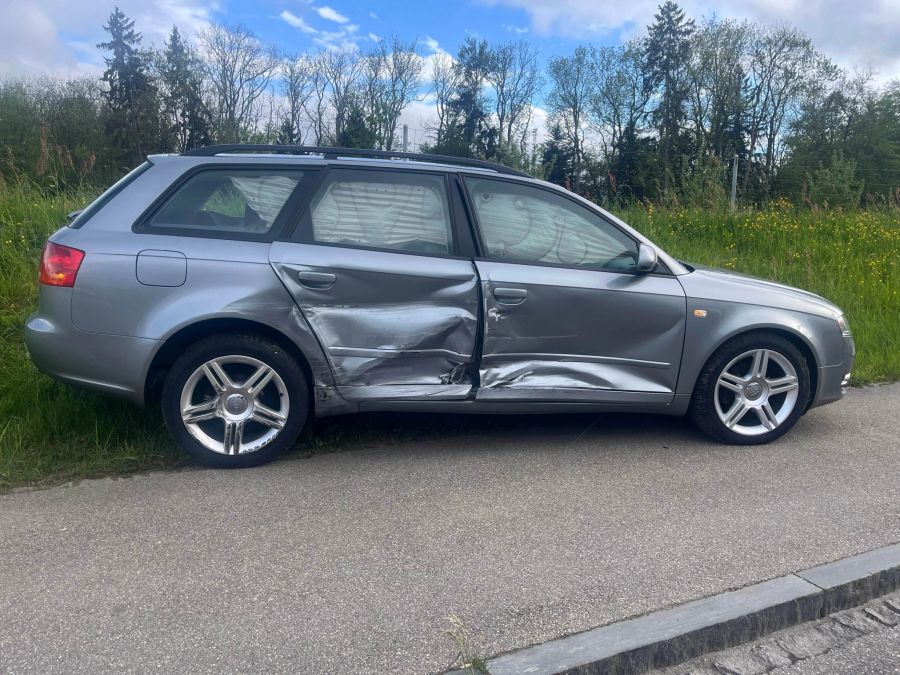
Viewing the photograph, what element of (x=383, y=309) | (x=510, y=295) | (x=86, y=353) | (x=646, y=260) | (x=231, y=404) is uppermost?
(x=646, y=260)

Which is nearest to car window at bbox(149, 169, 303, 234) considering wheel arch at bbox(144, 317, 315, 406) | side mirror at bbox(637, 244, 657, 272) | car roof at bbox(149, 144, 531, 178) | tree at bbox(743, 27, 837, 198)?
car roof at bbox(149, 144, 531, 178)

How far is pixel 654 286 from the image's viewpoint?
4637 mm

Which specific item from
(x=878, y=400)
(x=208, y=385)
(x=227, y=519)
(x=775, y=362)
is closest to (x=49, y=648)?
(x=227, y=519)

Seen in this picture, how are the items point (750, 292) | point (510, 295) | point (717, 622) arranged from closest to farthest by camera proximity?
1. point (717, 622)
2. point (510, 295)
3. point (750, 292)

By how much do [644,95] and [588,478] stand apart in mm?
55986

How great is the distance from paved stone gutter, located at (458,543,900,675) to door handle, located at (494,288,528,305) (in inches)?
78.7

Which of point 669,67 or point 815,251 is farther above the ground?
point 669,67

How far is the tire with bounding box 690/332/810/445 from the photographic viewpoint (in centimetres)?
476

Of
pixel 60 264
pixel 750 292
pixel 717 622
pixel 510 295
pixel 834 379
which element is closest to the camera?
pixel 717 622

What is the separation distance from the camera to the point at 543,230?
4.67m

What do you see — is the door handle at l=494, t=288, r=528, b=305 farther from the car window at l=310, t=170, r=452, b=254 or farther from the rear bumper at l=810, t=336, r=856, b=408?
the rear bumper at l=810, t=336, r=856, b=408

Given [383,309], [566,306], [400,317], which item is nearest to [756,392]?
[566,306]

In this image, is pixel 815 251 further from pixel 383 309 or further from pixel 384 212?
pixel 383 309

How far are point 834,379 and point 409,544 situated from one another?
3190 millimetres
